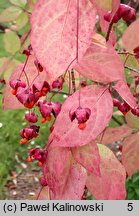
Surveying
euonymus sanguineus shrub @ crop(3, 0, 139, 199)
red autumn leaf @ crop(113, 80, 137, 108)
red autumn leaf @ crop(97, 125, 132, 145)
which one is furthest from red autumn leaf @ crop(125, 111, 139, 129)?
red autumn leaf @ crop(113, 80, 137, 108)

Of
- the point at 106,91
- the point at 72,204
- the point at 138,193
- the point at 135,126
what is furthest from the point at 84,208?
the point at 138,193

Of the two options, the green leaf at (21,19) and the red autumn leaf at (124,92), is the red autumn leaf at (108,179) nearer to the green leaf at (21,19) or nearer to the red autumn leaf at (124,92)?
the red autumn leaf at (124,92)

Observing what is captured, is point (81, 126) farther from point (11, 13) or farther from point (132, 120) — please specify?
point (11, 13)

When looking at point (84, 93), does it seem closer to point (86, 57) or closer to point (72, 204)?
point (86, 57)

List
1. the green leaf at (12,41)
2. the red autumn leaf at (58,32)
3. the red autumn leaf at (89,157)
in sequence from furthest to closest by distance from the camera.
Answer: the green leaf at (12,41)
the red autumn leaf at (89,157)
the red autumn leaf at (58,32)

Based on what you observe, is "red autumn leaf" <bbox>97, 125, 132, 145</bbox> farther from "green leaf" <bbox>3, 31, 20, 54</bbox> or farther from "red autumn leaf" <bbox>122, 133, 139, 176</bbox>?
"green leaf" <bbox>3, 31, 20, 54</bbox>

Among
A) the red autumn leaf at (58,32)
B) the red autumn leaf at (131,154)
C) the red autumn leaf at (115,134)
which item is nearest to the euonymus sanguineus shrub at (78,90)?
the red autumn leaf at (58,32)
